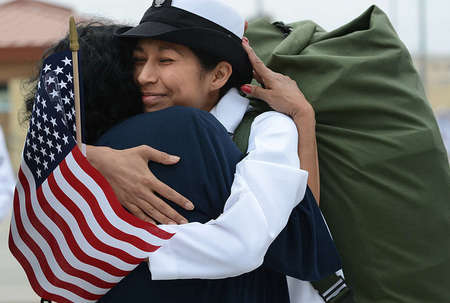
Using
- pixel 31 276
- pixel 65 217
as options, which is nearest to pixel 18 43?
pixel 31 276

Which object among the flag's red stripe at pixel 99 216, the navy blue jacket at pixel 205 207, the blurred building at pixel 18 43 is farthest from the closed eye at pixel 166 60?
the blurred building at pixel 18 43

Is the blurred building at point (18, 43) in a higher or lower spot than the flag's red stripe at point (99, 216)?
lower

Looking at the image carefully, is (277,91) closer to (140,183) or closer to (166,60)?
(166,60)

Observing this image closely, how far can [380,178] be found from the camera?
2.13 m

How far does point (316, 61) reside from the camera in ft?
7.23

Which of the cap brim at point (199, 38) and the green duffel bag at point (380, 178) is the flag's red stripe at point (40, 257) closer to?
the cap brim at point (199, 38)

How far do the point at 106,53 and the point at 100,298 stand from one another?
0.73 metres

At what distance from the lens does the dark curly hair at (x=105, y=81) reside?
2.05 m

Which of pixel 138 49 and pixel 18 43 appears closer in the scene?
pixel 138 49

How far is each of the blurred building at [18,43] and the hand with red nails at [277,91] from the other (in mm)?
13353

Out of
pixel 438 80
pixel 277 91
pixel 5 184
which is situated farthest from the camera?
pixel 438 80

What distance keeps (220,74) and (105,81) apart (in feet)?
1.23

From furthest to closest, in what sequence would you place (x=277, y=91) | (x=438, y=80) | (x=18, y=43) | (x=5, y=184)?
(x=438, y=80) → (x=18, y=43) → (x=5, y=184) → (x=277, y=91)

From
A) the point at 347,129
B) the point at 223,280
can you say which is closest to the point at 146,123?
the point at 223,280
